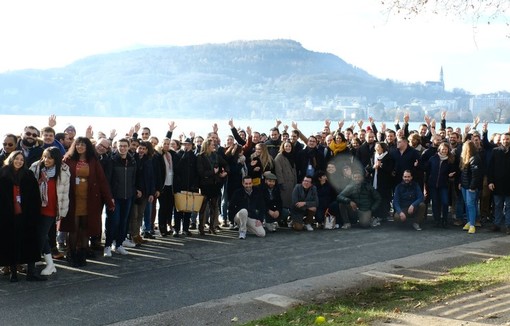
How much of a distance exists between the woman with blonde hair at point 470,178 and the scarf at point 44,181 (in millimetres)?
8258

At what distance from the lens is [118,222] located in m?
10.4

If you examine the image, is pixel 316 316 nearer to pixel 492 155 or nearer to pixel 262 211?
pixel 262 211

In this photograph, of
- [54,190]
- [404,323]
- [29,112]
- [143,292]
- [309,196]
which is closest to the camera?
[404,323]

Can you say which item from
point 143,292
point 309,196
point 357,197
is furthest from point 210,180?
point 143,292

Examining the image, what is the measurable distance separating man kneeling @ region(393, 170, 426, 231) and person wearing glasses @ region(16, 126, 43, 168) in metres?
7.59

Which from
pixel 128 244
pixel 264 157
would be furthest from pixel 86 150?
pixel 264 157

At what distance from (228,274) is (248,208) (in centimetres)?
343

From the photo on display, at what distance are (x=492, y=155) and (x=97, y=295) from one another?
28.7 feet

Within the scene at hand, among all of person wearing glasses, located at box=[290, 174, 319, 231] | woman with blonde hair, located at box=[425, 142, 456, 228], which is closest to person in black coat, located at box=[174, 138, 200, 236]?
person wearing glasses, located at box=[290, 174, 319, 231]

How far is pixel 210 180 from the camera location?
40.0ft

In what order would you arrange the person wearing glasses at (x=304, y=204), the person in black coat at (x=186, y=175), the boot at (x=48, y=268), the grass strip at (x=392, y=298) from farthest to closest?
the person wearing glasses at (x=304, y=204)
the person in black coat at (x=186, y=175)
the boot at (x=48, y=268)
the grass strip at (x=392, y=298)

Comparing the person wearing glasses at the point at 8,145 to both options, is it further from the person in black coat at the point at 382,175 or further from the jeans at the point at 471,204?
the jeans at the point at 471,204

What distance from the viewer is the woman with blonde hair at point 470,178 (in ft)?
41.7

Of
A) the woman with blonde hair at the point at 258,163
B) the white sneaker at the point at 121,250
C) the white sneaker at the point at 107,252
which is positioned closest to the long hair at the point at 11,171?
the white sneaker at the point at 107,252
